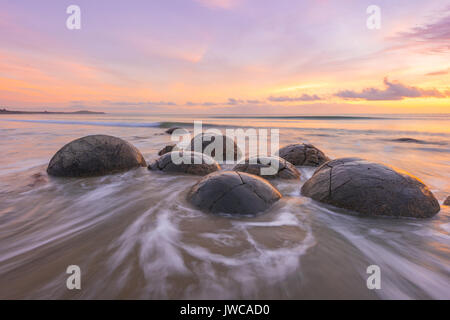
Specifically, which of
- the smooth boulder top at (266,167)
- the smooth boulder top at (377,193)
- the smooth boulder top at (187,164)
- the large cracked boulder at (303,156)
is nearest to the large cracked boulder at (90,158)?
the smooth boulder top at (187,164)

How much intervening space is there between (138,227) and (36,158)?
6.05 m

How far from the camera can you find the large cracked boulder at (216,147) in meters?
6.11

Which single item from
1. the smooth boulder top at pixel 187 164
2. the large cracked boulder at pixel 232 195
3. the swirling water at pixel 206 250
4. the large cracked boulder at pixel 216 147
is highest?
the large cracked boulder at pixel 216 147

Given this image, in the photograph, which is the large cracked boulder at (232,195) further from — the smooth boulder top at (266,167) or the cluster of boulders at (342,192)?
the smooth boulder top at (266,167)

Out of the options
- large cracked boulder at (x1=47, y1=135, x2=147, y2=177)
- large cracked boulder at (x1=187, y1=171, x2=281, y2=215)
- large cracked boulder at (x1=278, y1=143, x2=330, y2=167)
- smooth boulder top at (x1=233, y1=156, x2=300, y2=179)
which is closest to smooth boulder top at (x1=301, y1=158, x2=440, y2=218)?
large cracked boulder at (x1=187, y1=171, x2=281, y2=215)

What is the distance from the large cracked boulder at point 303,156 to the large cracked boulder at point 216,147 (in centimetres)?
147

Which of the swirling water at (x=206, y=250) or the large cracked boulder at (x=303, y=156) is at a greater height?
the large cracked boulder at (x=303, y=156)

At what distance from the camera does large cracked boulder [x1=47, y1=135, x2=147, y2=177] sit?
13.7 feet

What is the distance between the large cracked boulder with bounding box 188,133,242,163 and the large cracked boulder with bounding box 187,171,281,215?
3167mm

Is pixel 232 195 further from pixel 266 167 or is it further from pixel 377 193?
pixel 377 193

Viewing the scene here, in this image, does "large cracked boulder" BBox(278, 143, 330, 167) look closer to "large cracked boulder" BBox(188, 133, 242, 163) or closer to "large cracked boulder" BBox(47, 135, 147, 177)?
"large cracked boulder" BBox(188, 133, 242, 163)

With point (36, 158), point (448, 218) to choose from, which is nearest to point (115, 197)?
point (448, 218)

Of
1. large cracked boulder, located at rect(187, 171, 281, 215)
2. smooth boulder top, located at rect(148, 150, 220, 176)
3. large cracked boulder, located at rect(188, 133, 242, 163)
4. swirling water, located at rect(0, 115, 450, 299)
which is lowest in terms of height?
swirling water, located at rect(0, 115, 450, 299)

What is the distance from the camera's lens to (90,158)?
4270 mm
